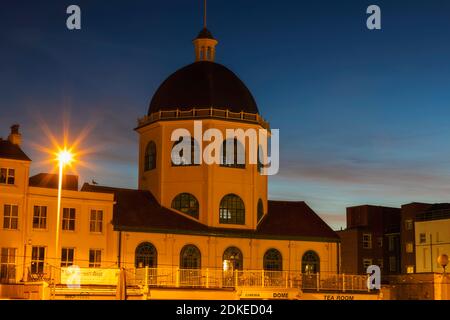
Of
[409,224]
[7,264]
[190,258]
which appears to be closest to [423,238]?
[409,224]

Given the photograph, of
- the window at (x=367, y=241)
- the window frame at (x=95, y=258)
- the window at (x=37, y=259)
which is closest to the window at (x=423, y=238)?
the window at (x=367, y=241)

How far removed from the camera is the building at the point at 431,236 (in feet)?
298

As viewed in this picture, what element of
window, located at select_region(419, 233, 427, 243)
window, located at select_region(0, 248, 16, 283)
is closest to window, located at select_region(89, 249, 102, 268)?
window, located at select_region(0, 248, 16, 283)

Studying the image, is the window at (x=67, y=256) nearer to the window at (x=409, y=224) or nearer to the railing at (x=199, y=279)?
the railing at (x=199, y=279)

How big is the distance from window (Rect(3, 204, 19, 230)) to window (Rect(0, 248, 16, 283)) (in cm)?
158

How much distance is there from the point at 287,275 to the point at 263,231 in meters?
9.25

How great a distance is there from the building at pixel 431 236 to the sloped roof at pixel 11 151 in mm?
50899

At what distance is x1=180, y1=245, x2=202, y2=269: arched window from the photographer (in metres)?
60.5

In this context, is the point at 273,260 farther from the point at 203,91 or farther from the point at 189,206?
the point at 203,91

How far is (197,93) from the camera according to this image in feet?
214

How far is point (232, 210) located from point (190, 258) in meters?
5.73
